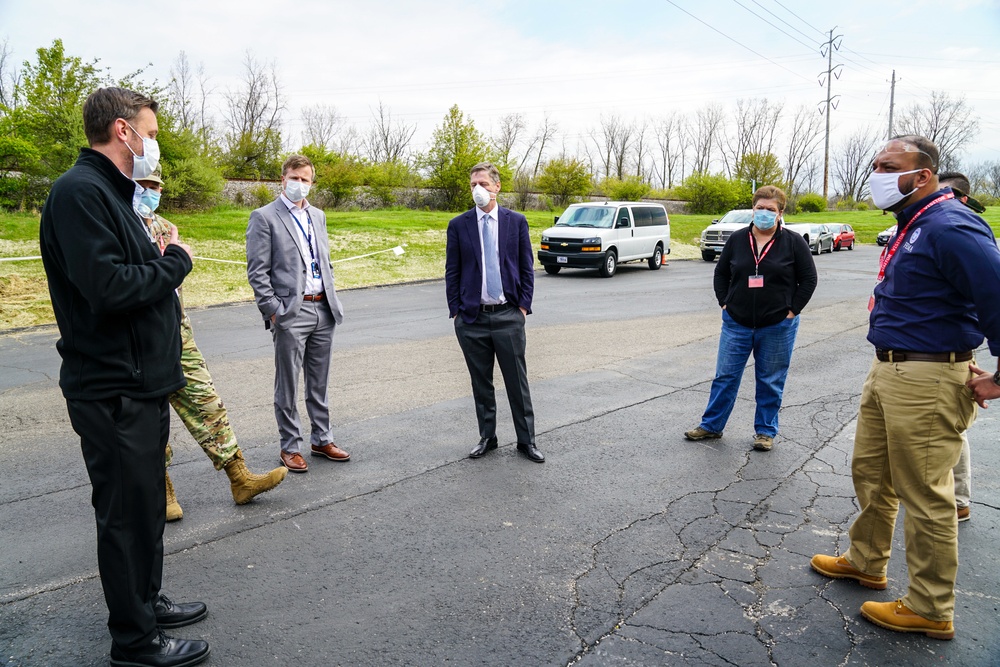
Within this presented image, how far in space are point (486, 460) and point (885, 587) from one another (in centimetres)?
279

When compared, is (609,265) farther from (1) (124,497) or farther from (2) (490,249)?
(1) (124,497)

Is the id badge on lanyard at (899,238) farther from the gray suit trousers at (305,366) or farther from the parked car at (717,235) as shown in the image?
the parked car at (717,235)

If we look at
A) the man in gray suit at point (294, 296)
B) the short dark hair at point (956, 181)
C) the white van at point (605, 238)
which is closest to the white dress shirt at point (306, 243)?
the man in gray suit at point (294, 296)

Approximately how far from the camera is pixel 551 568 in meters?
3.73

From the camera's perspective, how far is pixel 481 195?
5.36m

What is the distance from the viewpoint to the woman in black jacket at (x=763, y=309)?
5652mm

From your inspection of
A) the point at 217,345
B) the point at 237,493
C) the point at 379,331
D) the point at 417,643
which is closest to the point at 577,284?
the point at 379,331

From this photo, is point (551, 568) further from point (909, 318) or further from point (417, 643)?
point (909, 318)

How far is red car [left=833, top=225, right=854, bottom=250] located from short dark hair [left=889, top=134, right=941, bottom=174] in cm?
3503

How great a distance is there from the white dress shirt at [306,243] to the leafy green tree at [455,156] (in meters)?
34.8

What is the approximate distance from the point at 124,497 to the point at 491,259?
130 inches

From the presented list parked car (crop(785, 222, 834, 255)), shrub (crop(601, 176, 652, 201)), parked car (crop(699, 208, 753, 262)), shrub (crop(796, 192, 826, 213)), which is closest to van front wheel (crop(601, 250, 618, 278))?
parked car (crop(699, 208, 753, 262))

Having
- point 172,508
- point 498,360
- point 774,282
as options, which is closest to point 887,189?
point 774,282

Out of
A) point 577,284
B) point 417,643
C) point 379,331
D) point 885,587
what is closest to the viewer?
point 417,643
